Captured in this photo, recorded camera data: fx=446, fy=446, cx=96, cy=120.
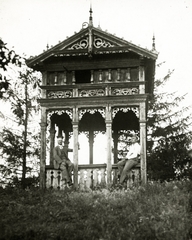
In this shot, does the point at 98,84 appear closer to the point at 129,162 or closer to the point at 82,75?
the point at 82,75

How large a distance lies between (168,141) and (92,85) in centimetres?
1265

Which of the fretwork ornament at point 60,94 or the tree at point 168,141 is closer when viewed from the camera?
the fretwork ornament at point 60,94

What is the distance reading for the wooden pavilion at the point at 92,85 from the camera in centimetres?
1997

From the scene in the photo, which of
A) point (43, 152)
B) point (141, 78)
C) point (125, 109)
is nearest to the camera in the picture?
point (43, 152)

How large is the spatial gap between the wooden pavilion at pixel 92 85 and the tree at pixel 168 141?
994cm

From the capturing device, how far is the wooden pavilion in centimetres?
1997

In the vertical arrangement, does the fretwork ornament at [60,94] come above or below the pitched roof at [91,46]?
below

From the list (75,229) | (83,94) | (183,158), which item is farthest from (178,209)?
(183,158)

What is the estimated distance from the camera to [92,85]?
20.6m

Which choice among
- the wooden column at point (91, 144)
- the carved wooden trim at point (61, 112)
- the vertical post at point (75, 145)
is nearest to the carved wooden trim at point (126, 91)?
the vertical post at point (75, 145)

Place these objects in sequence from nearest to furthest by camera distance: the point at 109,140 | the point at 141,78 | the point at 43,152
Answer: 1. the point at 109,140
2. the point at 43,152
3. the point at 141,78

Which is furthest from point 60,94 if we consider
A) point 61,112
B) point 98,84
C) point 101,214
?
point 101,214

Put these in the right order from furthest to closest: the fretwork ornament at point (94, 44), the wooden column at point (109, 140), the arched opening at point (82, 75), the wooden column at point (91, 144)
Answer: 1. the wooden column at point (91, 144)
2. the arched opening at point (82, 75)
3. the fretwork ornament at point (94, 44)
4. the wooden column at point (109, 140)

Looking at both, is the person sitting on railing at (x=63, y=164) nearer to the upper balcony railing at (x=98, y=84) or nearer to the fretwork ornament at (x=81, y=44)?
the upper balcony railing at (x=98, y=84)
